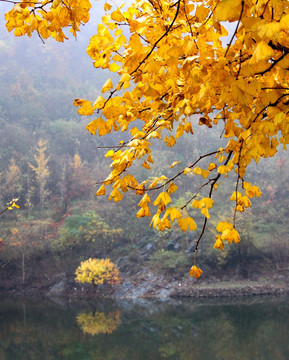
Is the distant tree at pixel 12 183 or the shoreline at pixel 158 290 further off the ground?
the distant tree at pixel 12 183

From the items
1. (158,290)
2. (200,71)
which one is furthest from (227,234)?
(158,290)

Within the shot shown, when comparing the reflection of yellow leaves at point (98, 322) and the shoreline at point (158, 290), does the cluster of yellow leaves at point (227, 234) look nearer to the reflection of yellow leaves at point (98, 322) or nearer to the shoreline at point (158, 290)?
the reflection of yellow leaves at point (98, 322)

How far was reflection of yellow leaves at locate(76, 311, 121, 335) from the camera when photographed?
7.24 metres

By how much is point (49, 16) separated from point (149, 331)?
7.13 meters

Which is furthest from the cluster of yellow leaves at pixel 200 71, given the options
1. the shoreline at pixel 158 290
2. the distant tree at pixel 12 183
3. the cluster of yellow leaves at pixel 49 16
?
the distant tree at pixel 12 183

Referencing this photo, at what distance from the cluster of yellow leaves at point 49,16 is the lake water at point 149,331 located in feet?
19.6

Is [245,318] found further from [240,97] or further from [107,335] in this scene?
[240,97]

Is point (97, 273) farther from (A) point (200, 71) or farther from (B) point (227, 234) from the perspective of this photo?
(A) point (200, 71)

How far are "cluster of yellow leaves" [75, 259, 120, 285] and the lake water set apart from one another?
127 centimetres

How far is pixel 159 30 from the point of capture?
3.21 feet

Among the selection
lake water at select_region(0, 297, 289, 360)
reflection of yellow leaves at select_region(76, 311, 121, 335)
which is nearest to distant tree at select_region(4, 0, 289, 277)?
lake water at select_region(0, 297, 289, 360)

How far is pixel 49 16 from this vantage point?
3.26 feet

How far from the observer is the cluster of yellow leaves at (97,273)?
425 inches

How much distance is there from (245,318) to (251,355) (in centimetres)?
194
